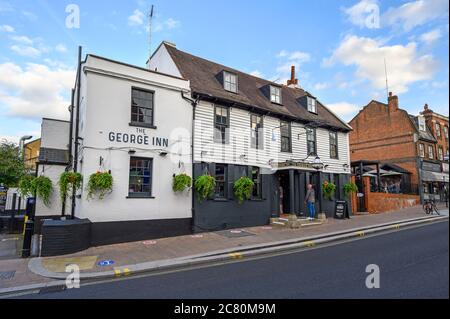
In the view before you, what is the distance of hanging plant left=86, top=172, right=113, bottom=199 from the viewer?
33.4 ft

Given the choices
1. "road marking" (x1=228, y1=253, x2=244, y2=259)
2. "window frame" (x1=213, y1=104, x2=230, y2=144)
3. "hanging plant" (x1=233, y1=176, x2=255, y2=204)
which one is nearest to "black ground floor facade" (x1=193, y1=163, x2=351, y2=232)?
"hanging plant" (x1=233, y1=176, x2=255, y2=204)

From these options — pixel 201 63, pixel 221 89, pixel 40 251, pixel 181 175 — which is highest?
pixel 201 63

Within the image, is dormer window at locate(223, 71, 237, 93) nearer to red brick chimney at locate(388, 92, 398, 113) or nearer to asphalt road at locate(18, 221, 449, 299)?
asphalt road at locate(18, 221, 449, 299)

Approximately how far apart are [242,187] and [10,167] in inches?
812

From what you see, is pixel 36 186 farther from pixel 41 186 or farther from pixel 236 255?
pixel 236 255

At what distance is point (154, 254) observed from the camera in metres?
9.07

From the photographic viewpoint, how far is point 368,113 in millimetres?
32875

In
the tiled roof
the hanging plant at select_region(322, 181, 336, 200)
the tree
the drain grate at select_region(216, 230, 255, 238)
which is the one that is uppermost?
the tiled roof

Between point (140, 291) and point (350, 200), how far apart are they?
56.8ft

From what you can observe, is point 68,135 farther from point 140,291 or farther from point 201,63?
point 140,291

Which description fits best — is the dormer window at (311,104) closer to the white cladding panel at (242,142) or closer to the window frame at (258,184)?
the white cladding panel at (242,142)

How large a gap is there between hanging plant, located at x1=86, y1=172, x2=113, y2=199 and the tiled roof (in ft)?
18.4

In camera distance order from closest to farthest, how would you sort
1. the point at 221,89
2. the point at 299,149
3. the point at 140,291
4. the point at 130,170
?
the point at 140,291, the point at 130,170, the point at 221,89, the point at 299,149
